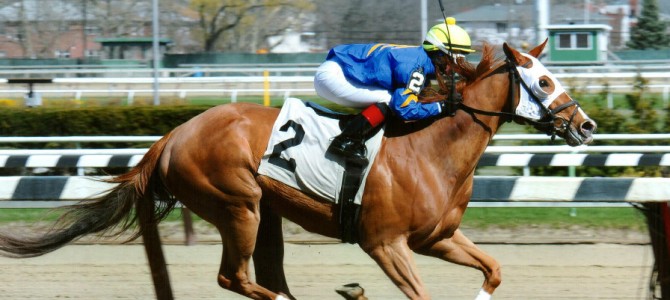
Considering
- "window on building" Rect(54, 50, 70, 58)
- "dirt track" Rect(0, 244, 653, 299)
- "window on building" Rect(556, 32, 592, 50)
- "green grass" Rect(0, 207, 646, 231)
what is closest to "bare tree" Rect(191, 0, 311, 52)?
"window on building" Rect(54, 50, 70, 58)

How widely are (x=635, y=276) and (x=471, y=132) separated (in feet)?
6.08

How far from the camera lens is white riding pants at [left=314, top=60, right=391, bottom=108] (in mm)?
3861

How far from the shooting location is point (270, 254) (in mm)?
4258

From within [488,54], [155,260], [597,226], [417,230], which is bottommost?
[597,226]

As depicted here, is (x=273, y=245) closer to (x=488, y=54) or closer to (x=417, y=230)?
(x=417, y=230)

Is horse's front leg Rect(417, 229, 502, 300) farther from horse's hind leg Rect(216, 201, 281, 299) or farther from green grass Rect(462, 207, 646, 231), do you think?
green grass Rect(462, 207, 646, 231)

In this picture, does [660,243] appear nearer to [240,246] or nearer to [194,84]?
[240,246]

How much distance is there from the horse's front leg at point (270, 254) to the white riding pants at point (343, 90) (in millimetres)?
638

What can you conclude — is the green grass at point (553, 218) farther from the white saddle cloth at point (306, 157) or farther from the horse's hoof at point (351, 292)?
the white saddle cloth at point (306, 157)

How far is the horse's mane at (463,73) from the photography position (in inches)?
153

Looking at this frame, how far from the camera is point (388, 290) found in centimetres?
505

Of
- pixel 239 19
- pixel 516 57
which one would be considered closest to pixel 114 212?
pixel 516 57

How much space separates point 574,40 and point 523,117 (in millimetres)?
23984

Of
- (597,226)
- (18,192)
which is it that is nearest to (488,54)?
(18,192)
